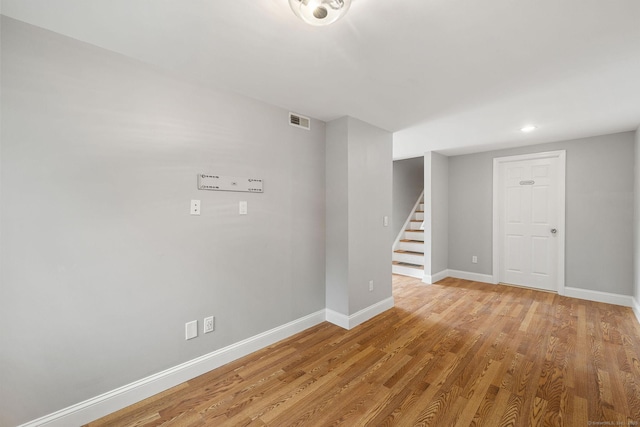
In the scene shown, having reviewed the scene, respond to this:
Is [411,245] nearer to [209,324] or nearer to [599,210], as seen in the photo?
[599,210]

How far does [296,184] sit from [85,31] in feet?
5.88

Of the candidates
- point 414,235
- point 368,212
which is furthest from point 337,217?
point 414,235

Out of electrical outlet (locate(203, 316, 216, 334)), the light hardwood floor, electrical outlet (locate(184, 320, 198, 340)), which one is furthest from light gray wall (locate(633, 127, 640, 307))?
electrical outlet (locate(184, 320, 198, 340))

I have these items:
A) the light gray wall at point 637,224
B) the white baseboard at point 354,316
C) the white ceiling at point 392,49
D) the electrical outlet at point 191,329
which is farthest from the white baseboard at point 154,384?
the light gray wall at point 637,224

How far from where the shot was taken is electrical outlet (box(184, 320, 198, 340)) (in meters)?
1.99

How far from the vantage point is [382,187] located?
130 inches

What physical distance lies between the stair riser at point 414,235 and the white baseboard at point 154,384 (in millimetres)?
3843

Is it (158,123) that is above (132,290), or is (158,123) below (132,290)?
above

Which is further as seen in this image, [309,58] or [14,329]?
[309,58]

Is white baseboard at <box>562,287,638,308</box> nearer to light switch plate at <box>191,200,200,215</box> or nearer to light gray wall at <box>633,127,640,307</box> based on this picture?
light gray wall at <box>633,127,640,307</box>

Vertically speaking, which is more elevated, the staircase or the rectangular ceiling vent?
the rectangular ceiling vent

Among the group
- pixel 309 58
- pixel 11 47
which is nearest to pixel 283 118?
pixel 309 58

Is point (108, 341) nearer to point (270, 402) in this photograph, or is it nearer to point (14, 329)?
point (14, 329)

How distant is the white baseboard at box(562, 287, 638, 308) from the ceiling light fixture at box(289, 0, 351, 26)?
4819 millimetres
